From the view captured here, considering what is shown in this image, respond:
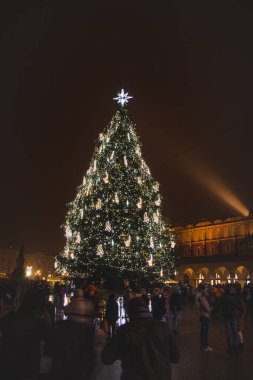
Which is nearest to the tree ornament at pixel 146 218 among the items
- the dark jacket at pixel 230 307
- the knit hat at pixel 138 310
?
the dark jacket at pixel 230 307

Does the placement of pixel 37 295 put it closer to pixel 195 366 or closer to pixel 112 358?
pixel 112 358

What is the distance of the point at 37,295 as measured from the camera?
5074 mm

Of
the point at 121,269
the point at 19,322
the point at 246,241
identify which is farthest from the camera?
the point at 246,241

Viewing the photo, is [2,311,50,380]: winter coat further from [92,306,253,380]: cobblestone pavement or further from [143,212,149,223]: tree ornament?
[143,212,149,223]: tree ornament

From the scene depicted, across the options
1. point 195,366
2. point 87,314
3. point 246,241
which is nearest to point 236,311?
point 195,366

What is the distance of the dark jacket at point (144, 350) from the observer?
3840 mm

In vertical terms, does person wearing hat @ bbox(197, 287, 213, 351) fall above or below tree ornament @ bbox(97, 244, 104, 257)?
below

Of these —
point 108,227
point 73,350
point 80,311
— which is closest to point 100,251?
point 108,227

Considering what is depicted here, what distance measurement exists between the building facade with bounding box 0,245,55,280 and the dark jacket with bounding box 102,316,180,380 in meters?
129

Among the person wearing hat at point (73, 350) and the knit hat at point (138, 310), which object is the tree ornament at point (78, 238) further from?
the knit hat at point (138, 310)

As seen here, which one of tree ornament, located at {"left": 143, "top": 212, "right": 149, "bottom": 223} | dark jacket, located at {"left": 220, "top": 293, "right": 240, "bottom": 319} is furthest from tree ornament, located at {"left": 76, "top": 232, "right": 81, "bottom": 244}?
dark jacket, located at {"left": 220, "top": 293, "right": 240, "bottom": 319}

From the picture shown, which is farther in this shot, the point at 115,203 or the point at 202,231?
the point at 202,231

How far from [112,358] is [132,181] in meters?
23.0

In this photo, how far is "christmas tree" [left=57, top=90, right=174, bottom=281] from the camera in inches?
1009
